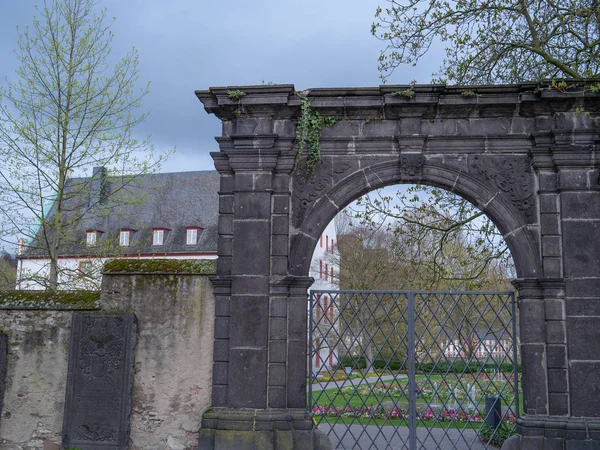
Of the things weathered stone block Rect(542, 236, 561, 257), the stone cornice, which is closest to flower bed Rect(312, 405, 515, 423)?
weathered stone block Rect(542, 236, 561, 257)

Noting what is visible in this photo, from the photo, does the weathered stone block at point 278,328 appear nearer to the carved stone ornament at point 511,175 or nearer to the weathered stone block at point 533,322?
the weathered stone block at point 533,322

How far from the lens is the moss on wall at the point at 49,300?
738cm

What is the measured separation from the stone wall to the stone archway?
302mm

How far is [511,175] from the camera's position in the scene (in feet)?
23.4

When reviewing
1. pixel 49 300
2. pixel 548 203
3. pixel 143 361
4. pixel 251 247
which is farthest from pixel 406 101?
pixel 49 300

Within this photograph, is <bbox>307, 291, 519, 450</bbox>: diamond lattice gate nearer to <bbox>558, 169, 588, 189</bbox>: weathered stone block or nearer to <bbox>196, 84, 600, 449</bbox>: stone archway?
<bbox>196, 84, 600, 449</bbox>: stone archway

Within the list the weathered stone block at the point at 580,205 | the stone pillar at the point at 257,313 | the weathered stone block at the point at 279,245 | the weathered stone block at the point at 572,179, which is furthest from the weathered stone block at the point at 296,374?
the weathered stone block at the point at 572,179

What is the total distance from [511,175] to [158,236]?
2736 cm

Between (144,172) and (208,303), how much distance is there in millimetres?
6661

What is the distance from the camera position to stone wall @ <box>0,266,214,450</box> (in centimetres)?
705

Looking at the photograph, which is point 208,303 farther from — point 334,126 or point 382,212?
point 382,212

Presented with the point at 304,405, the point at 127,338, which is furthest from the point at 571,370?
the point at 127,338

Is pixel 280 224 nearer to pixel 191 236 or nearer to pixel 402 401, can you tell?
pixel 402 401

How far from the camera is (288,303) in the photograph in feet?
23.1
